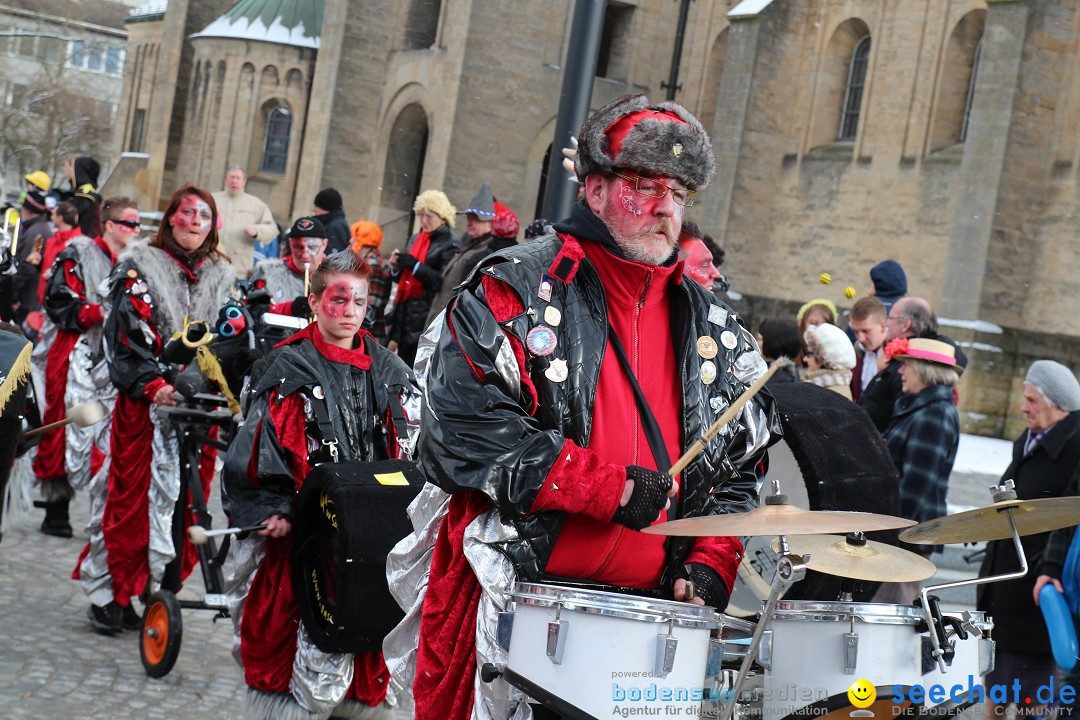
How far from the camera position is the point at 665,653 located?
2.99 metres

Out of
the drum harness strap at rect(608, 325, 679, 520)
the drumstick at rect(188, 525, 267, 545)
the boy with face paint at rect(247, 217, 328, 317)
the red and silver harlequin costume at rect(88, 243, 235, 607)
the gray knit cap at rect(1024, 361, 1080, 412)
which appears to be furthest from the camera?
the boy with face paint at rect(247, 217, 328, 317)

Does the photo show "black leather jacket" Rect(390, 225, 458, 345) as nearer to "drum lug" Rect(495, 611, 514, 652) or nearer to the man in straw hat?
the man in straw hat

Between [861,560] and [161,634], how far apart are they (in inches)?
144

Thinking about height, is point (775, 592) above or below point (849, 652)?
above

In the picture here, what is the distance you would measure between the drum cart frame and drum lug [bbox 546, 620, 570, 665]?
3.42 m

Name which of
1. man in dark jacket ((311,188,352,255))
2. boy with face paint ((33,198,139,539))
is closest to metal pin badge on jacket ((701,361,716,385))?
boy with face paint ((33,198,139,539))

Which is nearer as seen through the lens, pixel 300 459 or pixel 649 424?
pixel 649 424

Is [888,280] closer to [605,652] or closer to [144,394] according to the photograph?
[144,394]

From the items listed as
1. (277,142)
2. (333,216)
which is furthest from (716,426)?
(277,142)

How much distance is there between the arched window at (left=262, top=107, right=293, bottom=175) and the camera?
125 ft

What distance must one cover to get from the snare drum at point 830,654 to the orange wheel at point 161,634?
11.3 ft

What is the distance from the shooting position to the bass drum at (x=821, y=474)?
5.49m

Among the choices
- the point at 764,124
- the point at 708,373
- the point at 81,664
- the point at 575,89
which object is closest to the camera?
the point at 708,373

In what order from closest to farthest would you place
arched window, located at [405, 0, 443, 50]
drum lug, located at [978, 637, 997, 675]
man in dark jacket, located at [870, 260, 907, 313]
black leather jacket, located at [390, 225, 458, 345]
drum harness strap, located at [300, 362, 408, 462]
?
drum lug, located at [978, 637, 997, 675] < drum harness strap, located at [300, 362, 408, 462] < man in dark jacket, located at [870, 260, 907, 313] < black leather jacket, located at [390, 225, 458, 345] < arched window, located at [405, 0, 443, 50]
